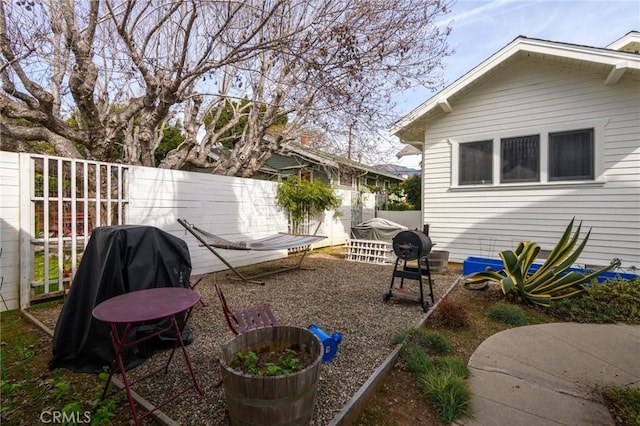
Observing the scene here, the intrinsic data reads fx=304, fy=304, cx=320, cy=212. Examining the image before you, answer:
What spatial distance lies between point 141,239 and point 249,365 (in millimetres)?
1607

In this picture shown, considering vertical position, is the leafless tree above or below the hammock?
above

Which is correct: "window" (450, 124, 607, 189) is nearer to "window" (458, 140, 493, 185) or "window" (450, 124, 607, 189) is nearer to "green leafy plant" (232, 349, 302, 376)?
"window" (458, 140, 493, 185)

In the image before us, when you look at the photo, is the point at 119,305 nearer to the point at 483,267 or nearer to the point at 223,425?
the point at 223,425

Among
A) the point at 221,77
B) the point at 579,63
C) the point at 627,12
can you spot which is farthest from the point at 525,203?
the point at 221,77

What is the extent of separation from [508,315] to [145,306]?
400 cm

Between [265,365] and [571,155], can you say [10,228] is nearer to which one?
[265,365]

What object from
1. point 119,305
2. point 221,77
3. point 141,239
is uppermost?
point 221,77

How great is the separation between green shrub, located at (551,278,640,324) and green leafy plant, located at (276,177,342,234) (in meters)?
5.55

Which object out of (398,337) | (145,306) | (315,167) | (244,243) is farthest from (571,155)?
(315,167)

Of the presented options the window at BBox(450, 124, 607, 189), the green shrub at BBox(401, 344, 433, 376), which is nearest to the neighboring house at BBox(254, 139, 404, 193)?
the window at BBox(450, 124, 607, 189)

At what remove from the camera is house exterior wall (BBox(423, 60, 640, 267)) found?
5.63 metres

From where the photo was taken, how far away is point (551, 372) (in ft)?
8.64

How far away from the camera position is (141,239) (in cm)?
273

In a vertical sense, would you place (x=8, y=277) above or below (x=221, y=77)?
below
